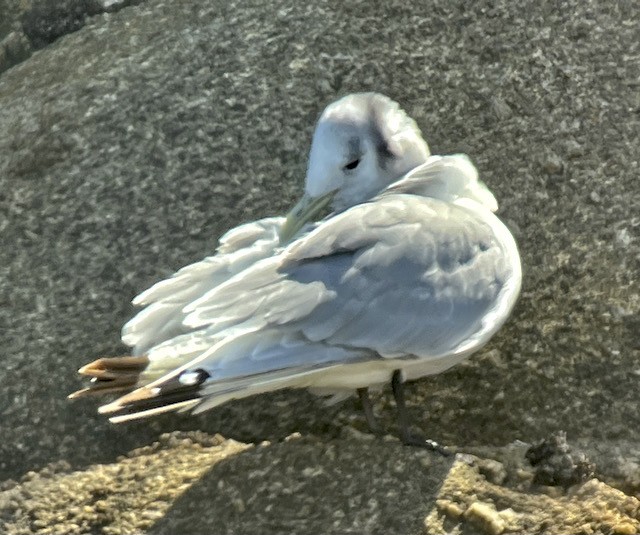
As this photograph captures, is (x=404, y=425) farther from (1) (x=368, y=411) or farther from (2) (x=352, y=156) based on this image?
(2) (x=352, y=156)

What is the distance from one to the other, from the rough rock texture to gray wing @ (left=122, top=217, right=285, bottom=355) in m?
0.42

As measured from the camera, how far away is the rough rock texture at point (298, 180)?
3166 mm

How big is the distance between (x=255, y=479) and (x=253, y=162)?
1221 millimetres

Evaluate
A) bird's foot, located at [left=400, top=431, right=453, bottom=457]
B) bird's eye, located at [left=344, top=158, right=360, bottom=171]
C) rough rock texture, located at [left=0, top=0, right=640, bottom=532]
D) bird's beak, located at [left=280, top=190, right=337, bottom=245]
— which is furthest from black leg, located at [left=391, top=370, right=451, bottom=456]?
bird's eye, located at [left=344, top=158, right=360, bottom=171]

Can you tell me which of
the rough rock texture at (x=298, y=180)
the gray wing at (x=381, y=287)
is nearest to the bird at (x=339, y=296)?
the gray wing at (x=381, y=287)

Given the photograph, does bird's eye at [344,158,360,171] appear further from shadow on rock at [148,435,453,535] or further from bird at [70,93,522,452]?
shadow on rock at [148,435,453,535]

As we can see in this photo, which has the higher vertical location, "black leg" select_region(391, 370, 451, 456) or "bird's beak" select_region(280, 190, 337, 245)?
"bird's beak" select_region(280, 190, 337, 245)

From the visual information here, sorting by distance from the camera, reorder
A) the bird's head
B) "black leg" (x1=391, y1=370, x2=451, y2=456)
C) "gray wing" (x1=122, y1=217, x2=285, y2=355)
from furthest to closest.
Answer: the bird's head
"black leg" (x1=391, y1=370, x2=451, y2=456)
"gray wing" (x1=122, y1=217, x2=285, y2=355)

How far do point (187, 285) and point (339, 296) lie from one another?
1.51ft

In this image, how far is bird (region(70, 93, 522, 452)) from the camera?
259cm

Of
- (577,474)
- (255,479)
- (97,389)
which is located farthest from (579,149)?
(97,389)

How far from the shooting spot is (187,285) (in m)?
2.89

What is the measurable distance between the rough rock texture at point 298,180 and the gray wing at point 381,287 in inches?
15.5

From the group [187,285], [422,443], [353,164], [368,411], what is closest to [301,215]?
[353,164]
